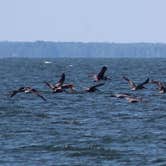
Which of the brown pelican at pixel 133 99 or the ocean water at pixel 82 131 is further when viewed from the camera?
the brown pelican at pixel 133 99

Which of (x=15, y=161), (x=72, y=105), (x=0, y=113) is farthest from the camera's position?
(x=72, y=105)

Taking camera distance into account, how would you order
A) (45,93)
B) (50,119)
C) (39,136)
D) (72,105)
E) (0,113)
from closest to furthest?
(39,136) < (50,119) < (0,113) < (72,105) < (45,93)

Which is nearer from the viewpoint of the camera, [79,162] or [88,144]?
[79,162]

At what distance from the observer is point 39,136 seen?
130 ft

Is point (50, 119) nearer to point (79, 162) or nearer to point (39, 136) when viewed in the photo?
point (39, 136)

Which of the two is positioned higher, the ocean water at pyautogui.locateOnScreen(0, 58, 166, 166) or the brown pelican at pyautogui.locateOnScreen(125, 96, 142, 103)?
the brown pelican at pyautogui.locateOnScreen(125, 96, 142, 103)

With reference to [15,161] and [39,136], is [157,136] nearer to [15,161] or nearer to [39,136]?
[39,136]

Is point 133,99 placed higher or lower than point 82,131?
higher

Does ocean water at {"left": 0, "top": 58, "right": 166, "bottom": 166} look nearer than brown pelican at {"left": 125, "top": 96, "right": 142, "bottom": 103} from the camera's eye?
Yes

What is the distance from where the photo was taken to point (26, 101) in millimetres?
59469

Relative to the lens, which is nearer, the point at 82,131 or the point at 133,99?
the point at 82,131

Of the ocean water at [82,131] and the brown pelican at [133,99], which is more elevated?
the brown pelican at [133,99]

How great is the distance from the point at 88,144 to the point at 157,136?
3.28 meters

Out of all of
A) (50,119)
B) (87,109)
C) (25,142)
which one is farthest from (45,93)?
(25,142)
